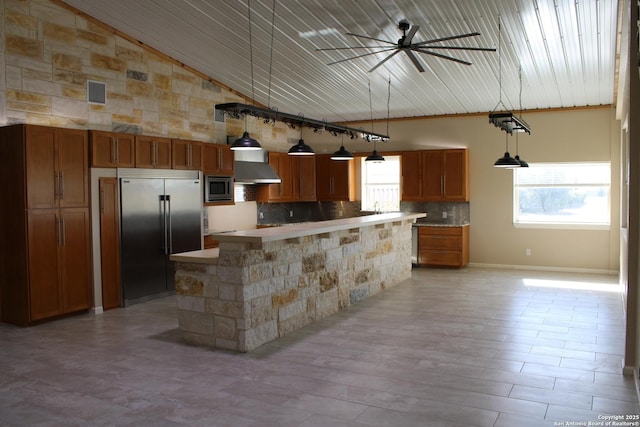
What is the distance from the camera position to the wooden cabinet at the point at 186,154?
7.68 meters

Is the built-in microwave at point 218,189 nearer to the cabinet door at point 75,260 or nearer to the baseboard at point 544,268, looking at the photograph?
the cabinet door at point 75,260

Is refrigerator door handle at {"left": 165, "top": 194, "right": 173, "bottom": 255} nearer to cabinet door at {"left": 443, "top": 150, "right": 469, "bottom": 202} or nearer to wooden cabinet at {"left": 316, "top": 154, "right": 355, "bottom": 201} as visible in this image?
wooden cabinet at {"left": 316, "top": 154, "right": 355, "bottom": 201}

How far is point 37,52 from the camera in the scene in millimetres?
6336

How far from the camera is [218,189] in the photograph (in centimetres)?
860

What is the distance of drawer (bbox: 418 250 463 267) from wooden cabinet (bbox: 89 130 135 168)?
554cm

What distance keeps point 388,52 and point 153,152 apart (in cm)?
357

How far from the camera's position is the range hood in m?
9.38

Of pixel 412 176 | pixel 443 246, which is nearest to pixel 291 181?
pixel 412 176

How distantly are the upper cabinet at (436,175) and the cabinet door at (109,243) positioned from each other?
18.4 ft

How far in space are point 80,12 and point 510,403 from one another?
22.0 feet

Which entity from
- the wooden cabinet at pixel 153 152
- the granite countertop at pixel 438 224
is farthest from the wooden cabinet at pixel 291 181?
the wooden cabinet at pixel 153 152

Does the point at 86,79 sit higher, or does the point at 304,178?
the point at 86,79

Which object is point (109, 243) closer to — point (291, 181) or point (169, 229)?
point (169, 229)

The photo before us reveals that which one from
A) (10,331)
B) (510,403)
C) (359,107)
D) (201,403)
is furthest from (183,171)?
(510,403)
